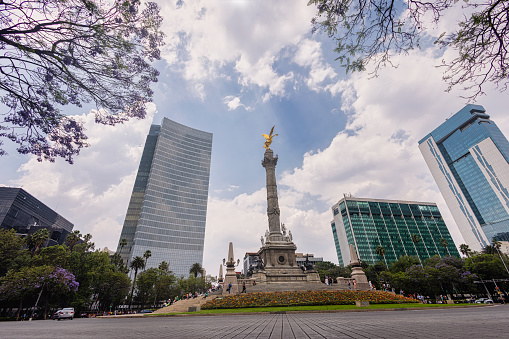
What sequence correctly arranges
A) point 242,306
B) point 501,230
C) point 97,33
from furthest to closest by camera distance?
point 501,230, point 242,306, point 97,33

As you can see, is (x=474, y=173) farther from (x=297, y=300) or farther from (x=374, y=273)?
(x=297, y=300)

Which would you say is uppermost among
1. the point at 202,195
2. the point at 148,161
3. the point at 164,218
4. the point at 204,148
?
the point at 204,148

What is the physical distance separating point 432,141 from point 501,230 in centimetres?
5398

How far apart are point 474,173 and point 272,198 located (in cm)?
12069

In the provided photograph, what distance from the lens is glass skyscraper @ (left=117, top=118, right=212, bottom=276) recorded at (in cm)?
8638

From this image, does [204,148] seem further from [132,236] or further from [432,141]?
[432,141]

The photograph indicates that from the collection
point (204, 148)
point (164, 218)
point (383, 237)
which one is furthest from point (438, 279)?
point (204, 148)

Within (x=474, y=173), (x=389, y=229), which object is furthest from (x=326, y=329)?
(x=474, y=173)

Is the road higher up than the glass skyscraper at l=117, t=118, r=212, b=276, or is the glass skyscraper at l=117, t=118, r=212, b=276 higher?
the glass skyscraper at l=117, t=118, r=212, b=276

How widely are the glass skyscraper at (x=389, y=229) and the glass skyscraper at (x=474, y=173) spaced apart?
11018 mm

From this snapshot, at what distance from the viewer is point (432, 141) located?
126250 mm

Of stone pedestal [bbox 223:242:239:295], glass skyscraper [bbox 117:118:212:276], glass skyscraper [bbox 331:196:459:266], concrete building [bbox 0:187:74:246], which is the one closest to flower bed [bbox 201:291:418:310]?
stone pedestal [bbox 223:242:239:295]

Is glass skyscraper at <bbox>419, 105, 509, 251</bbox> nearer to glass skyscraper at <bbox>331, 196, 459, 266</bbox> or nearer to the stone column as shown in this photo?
glass skyscraper at <bbox>331, 196, 459, 266</bbox>

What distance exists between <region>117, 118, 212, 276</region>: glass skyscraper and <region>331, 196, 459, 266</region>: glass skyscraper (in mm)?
71831
